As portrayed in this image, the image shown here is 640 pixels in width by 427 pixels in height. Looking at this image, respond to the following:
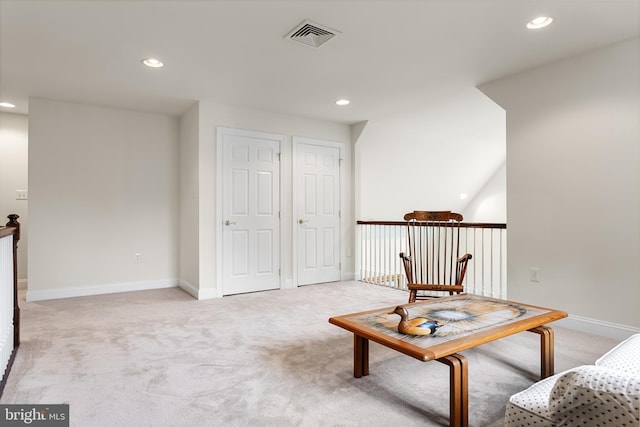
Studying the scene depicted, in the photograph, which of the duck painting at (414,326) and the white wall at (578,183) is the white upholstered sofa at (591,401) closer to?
the duck painting at (414,326)

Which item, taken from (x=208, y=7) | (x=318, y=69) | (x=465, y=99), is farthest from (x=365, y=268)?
(x=208, y=7)

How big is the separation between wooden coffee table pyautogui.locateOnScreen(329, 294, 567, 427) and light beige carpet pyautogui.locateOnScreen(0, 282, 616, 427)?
17 cm

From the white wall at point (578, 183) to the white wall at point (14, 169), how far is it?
5951 mm

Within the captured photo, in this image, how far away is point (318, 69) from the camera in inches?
136

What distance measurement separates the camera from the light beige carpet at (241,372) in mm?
1819

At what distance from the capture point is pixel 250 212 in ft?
15.4

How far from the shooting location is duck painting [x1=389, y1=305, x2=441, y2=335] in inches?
72.0

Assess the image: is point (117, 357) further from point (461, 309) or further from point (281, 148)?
point (281, 148)

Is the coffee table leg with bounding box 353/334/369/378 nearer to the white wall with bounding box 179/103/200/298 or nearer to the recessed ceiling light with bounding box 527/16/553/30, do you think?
the recessed ceiling light with bounding box 527/16/553/30

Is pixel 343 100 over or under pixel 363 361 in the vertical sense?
over

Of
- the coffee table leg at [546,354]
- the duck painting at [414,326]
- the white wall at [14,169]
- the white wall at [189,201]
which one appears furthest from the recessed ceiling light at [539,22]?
the white wall at [14,169]

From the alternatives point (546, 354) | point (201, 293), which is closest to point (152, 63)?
point (201, 293)

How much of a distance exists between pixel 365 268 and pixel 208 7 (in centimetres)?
408

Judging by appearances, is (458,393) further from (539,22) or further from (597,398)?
(539,22)
